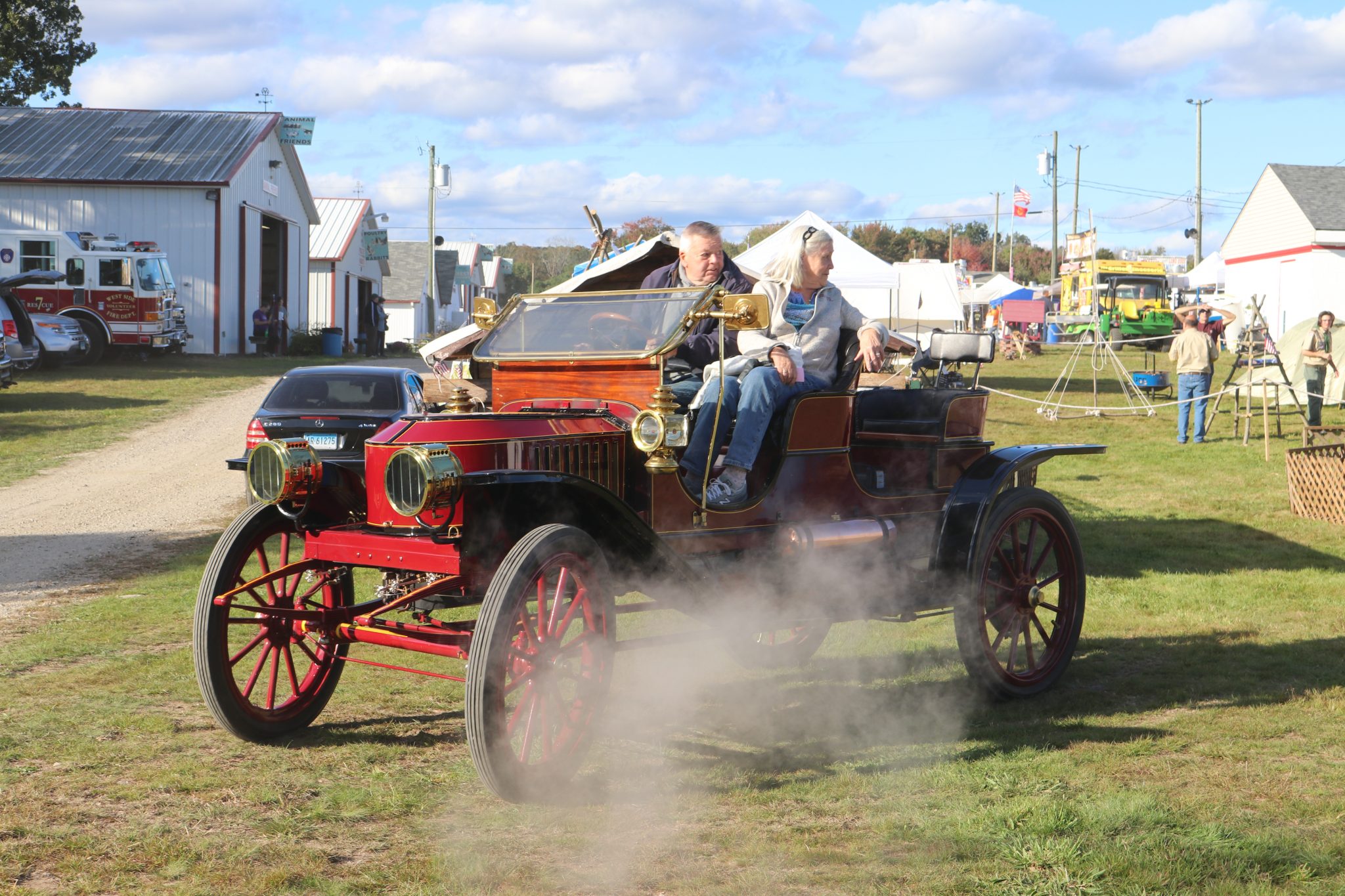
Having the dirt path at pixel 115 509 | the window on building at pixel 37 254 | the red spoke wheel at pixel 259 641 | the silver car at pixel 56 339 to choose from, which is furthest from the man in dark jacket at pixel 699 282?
the window on building at pixel 37 254

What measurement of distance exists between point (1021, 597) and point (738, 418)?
1.72 metres

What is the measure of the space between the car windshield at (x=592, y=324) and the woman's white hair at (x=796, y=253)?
25.9 inches

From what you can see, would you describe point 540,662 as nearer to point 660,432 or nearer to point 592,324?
point 660,432

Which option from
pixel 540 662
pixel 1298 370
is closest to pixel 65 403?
pixel 540 662

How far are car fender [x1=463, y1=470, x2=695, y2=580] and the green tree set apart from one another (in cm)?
4518

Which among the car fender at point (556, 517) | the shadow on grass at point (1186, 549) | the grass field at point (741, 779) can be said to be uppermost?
the car fender at point (556, 517)

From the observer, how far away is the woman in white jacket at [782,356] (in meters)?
5.01

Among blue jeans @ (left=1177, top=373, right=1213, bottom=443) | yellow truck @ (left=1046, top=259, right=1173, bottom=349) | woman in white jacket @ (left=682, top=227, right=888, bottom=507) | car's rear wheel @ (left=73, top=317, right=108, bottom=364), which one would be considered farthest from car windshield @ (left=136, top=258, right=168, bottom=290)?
yellow truck @ (left=1046, top=259, right=1173, bottom=349)

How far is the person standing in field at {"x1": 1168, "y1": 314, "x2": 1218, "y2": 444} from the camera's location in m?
17.4

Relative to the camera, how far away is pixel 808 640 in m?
6.52

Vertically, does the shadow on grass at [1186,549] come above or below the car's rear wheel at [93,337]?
below

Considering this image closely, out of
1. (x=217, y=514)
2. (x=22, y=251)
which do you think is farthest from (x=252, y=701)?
(x=22, y=251)

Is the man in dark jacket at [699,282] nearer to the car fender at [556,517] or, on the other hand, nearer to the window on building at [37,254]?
the car fender at [556,517]

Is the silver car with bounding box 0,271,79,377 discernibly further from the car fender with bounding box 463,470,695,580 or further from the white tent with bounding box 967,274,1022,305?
the white tent with bounding box 967,274,1022,305
